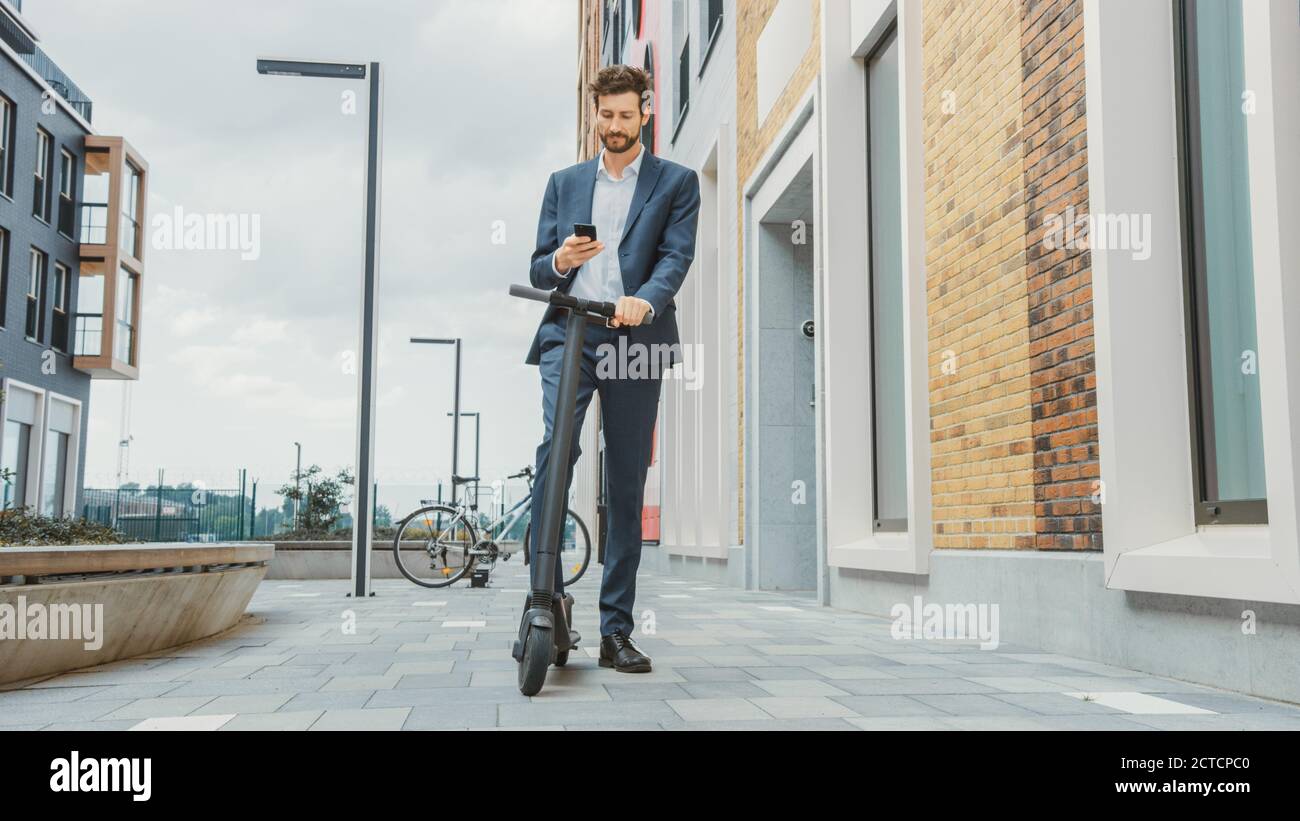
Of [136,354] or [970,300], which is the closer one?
[970,300]

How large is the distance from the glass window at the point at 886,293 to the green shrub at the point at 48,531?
4763mm

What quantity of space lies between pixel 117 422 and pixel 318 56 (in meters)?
29.6

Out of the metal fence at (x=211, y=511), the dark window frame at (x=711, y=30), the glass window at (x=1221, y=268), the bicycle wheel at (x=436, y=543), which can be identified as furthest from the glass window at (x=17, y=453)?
the glass window at (x=1221, y=268)

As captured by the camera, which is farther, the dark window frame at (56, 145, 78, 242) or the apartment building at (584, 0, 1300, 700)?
the dark window frame at (56, 145, 78, 242)

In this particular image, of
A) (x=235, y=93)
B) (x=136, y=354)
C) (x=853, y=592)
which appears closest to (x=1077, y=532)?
(x=853, y=592)

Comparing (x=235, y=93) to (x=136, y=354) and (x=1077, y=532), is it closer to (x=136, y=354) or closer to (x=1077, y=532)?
(x=1077, y=532)

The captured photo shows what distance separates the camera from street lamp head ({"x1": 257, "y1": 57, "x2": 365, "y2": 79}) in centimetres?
1011

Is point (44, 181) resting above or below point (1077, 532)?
above

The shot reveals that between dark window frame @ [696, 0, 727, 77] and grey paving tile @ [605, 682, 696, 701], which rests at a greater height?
dark window frame @ [696, 0, 727, 77]

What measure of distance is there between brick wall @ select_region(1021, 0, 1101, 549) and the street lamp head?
698cm

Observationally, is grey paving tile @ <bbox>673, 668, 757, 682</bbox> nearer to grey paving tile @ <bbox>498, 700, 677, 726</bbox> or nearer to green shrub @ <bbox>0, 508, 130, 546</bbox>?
grey paving tile @ <bbox>498, 700, 677, 726</bbox>

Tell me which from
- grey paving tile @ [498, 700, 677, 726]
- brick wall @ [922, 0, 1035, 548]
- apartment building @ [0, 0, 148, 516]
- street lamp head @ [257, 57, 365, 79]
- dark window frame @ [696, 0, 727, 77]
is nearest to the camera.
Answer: grey paving tile @ [498, 700, 677, 726]

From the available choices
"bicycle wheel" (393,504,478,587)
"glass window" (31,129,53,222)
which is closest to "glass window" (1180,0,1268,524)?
"bicycle wheel" (393,504,478,587)
